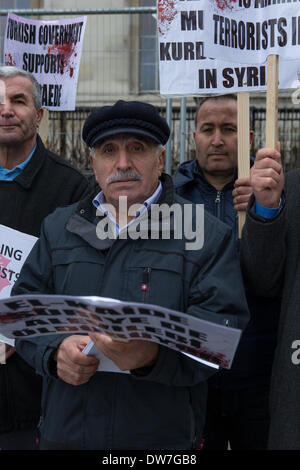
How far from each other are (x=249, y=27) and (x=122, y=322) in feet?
4.89

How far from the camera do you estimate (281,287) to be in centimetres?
238

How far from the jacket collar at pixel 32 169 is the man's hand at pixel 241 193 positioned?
904 mm

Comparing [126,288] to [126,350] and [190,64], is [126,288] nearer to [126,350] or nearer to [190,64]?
[126,350]

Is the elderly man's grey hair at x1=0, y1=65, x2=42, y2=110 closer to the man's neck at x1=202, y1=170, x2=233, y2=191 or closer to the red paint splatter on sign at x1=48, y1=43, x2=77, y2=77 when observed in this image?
the red paint splatter on sign at x1=48, y1=43, x2=77, y2=77

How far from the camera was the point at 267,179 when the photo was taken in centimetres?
215

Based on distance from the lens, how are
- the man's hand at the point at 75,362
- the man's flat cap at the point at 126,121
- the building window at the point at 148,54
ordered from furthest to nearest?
1. the building window at the point at 148,54
2. the man's flat cap at the point at 126,121
3. the man's hand at the point at 75,362

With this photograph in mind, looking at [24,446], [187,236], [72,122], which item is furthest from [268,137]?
[72,122]

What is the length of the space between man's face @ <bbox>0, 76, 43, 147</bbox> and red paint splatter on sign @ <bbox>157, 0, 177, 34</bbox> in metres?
0.72

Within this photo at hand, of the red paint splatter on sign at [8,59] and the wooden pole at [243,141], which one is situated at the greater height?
the red paint splatter on sign at [8,59]

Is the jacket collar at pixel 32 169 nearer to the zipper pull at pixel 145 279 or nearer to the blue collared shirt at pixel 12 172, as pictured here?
the blue collared shirt at pixel 12 172

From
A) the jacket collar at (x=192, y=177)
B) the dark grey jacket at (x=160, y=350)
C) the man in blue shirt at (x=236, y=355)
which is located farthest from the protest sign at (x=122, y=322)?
the jacket collar at (x=192, y=177)

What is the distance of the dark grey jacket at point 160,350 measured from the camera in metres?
2.11

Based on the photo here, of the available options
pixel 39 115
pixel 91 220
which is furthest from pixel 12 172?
pixel 91 220
